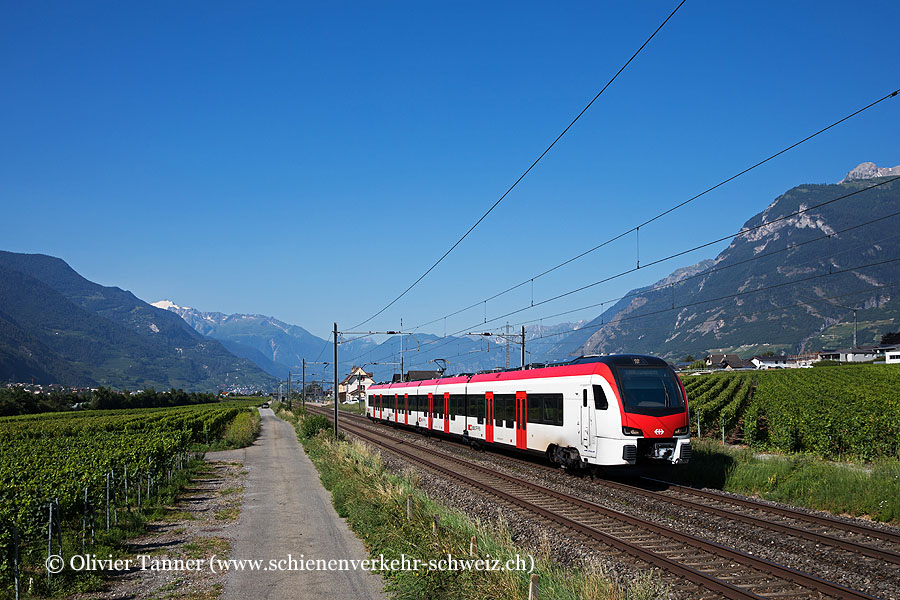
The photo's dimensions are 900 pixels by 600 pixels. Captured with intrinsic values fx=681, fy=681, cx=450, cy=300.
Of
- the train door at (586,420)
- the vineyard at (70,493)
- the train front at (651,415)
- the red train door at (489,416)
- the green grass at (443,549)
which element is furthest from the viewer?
the red train door at (489,416)

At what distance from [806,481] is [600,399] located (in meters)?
5.45

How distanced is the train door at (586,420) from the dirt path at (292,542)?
7503mm

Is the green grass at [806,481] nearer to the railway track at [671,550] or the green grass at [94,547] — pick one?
the railway track at [671,550]

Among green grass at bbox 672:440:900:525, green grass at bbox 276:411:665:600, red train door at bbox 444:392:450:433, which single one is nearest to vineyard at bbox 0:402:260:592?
green grass at bbox 276:411:665:600

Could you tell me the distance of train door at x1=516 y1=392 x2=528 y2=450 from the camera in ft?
81.5

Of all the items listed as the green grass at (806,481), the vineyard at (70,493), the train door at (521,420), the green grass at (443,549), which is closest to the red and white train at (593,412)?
the train door at (521,420)

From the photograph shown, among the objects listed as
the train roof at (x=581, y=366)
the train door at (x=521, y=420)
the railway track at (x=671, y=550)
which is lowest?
the railway track at (x=671, y=550)

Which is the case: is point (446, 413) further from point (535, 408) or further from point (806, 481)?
point (806, 481)

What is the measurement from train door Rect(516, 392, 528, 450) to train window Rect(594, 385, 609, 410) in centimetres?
549

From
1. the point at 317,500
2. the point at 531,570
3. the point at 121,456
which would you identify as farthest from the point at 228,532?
the point at 531,570

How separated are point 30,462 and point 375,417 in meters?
41.8

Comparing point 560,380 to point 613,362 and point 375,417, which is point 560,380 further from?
point 375,417

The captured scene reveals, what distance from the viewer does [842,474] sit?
55.1 feet

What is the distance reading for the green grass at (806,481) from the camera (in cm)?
1495
